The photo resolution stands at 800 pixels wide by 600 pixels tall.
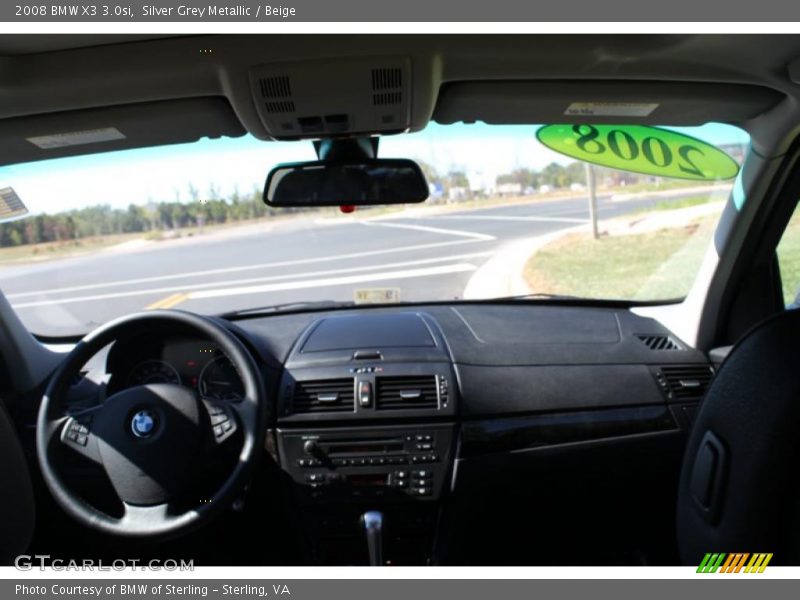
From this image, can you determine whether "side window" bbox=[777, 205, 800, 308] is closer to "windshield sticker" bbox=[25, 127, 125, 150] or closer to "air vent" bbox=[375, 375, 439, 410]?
"air vent" bbox=[375, 375, 439, 410]

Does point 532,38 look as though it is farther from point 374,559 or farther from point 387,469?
point 374,559

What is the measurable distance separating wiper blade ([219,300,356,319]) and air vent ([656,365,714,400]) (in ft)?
6.31

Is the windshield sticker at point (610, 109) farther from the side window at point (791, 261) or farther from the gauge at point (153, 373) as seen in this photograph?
the gauge at point (153, 373)

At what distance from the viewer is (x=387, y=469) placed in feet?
10.6

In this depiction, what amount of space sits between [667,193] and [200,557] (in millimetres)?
3445

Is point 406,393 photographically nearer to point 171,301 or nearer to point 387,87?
point 387,87

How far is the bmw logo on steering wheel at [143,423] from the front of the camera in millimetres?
2766

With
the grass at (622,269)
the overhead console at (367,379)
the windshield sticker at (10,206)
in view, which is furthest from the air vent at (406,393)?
the windshield sticker at (10,206)

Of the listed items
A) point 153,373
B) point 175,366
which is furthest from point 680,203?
point 153,373

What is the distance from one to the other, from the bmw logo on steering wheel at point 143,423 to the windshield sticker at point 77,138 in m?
1.38

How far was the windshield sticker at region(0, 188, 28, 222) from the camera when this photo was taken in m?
3.52

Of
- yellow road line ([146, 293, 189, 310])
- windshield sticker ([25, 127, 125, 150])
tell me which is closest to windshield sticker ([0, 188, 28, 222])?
windshield sticker ([25, 127, 125, 150])

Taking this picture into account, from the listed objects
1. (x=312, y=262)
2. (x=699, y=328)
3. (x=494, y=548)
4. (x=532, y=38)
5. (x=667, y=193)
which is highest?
(x=532, y=38)

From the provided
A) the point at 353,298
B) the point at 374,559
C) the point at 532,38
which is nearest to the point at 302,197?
the point at 353,298
